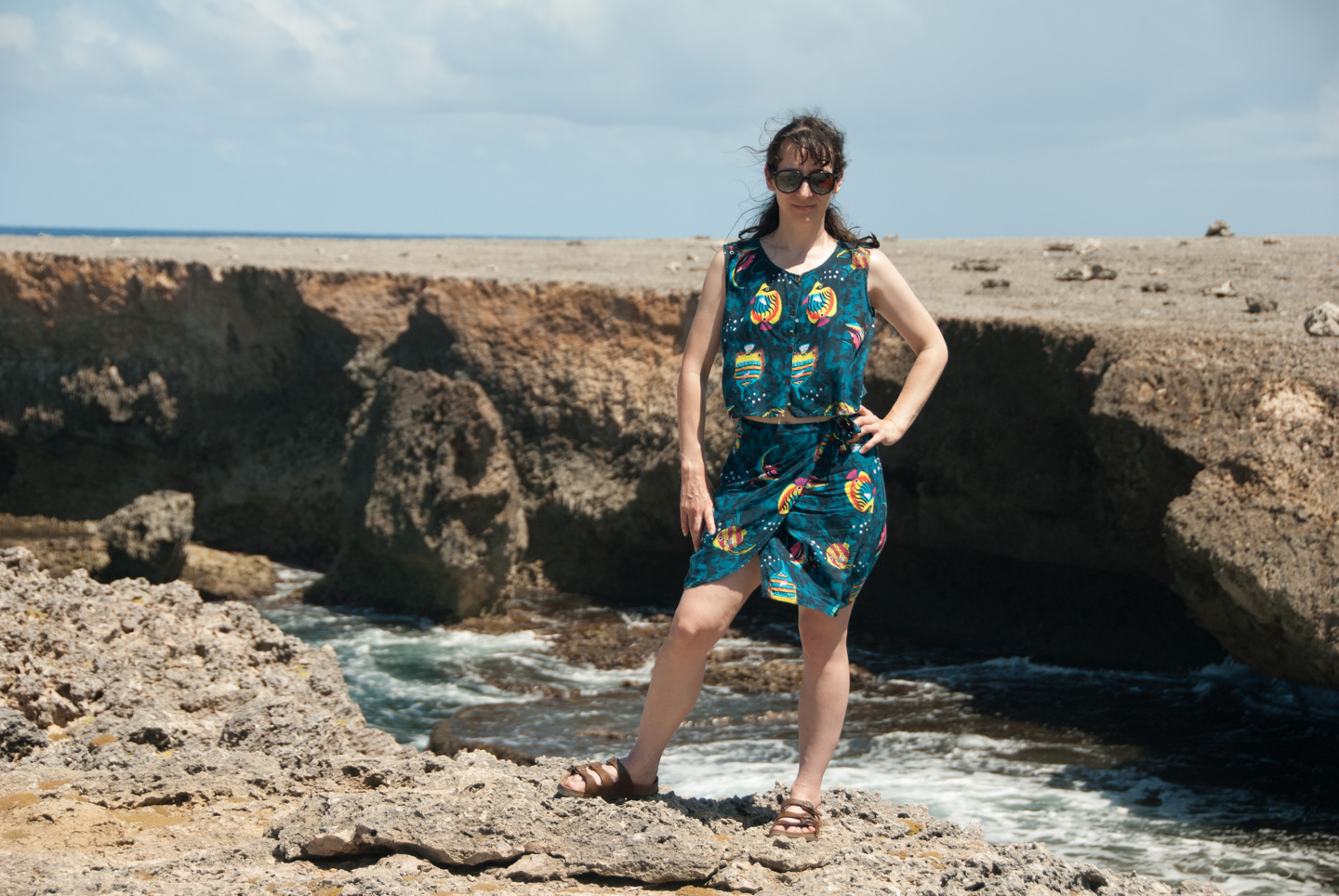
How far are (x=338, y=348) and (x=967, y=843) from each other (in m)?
9.81

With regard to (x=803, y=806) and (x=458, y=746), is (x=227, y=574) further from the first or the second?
(x=803, y=806)

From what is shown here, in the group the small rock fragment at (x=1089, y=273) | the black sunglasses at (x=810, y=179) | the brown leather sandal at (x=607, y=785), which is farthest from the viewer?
the small rock fragment at (x=1089, y=273)

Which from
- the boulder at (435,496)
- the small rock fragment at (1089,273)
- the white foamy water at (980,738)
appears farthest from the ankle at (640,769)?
the small rock fragment at (1089,273)

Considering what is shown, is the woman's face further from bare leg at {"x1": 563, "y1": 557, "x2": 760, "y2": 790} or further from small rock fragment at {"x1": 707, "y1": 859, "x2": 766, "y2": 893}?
small rock fragment at {"x1": 707, "y1": 859, "x2": 766, "y2": 893}

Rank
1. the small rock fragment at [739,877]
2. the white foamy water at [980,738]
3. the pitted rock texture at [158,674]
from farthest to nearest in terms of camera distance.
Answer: the white foamy water at [980,738] → the pitted rock texture at [158,674] → the small rock fragment at [739,877]

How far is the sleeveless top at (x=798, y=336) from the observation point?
2.95m

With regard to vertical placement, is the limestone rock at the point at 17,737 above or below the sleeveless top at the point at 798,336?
below

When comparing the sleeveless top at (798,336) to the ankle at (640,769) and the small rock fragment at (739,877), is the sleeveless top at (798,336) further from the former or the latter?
the small rock fragment at (739,877)

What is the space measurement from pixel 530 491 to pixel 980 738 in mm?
5057

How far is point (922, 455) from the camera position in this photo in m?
9.03

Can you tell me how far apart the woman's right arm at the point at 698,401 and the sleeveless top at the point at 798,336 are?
38 millimetres

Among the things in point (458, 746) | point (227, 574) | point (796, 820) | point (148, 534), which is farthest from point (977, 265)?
point (796, 820)

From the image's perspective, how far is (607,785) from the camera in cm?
309

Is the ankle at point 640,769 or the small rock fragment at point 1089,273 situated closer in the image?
the ankle at point 640,769
